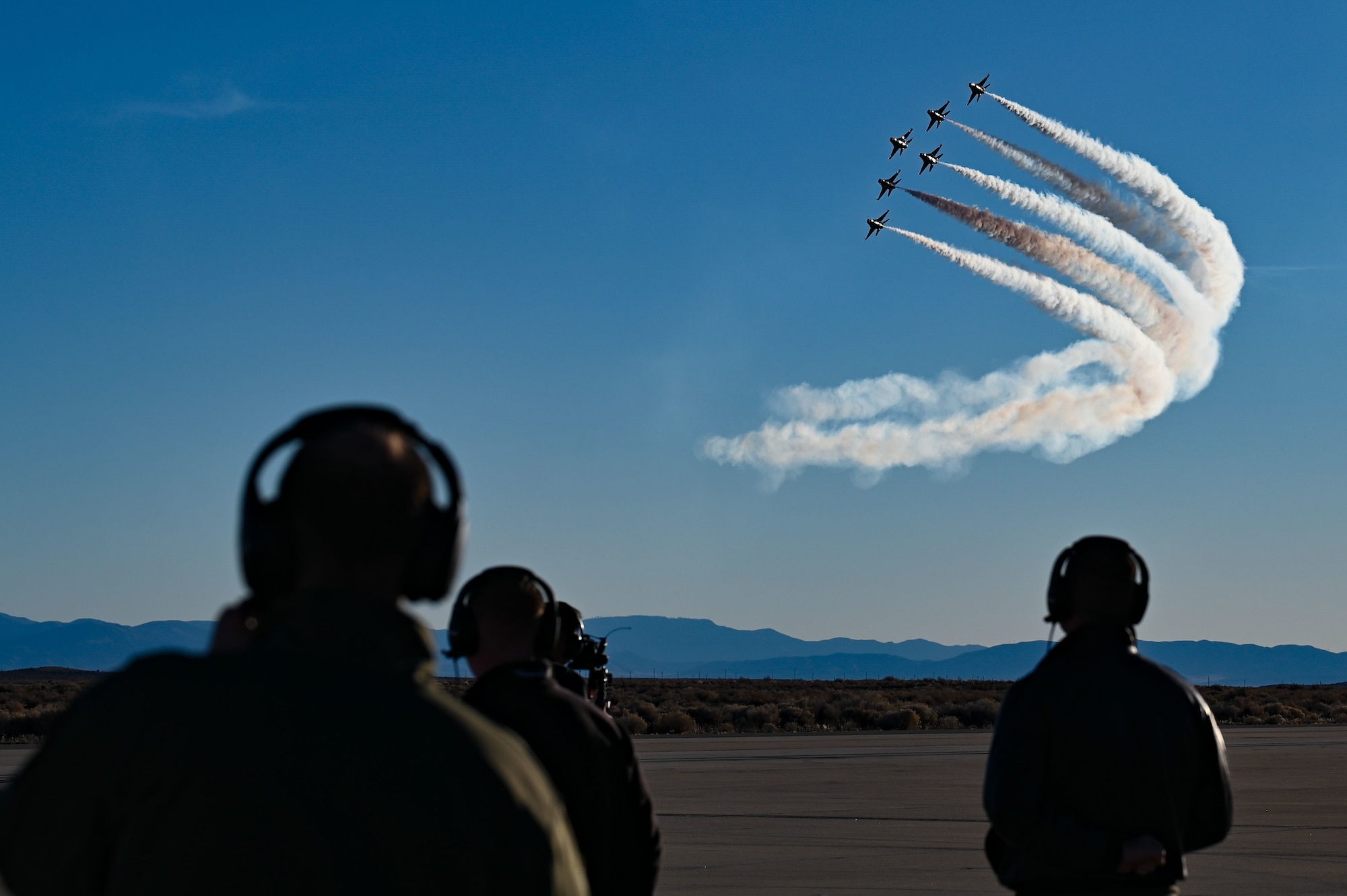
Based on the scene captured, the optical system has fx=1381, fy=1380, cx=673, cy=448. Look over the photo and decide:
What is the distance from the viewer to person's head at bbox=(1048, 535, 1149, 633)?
5016mm

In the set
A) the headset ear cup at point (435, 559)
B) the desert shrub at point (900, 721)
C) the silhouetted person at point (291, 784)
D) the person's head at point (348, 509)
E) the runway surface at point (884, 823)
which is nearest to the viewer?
the silhouetted person at point (291, 784)

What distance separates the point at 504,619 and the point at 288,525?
2993mm

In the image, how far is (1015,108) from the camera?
52.1 metres

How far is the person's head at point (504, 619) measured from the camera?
17.1 feet

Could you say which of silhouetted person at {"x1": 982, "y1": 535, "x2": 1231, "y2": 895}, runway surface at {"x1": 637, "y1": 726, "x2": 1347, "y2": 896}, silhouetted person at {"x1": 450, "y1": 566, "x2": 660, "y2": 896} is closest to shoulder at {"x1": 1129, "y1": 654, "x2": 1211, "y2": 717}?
silhouetted person at {"x1": 982, "y1": 535, "x2": 1231, "y2": 895}

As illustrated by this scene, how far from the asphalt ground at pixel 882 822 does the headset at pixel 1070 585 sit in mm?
7382

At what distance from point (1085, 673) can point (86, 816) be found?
3692 mm

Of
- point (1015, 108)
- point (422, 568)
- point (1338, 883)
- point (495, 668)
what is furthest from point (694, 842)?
point (1015, 108)

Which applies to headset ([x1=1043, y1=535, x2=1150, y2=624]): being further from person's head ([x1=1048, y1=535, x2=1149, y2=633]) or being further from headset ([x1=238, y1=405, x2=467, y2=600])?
headset ([x1=238, y1=405, x2=467, y2=600])

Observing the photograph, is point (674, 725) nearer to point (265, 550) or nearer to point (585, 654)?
point (585, 654)

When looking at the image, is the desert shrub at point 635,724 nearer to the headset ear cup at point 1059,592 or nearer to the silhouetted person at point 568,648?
the silhouetted person at point 568,648

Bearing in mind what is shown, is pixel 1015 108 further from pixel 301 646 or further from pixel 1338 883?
pixel 301 646

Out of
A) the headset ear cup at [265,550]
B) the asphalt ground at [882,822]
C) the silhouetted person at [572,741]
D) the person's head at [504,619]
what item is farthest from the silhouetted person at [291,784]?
the asphalt ground at [882,822]

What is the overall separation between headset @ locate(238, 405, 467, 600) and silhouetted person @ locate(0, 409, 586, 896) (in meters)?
0.17
